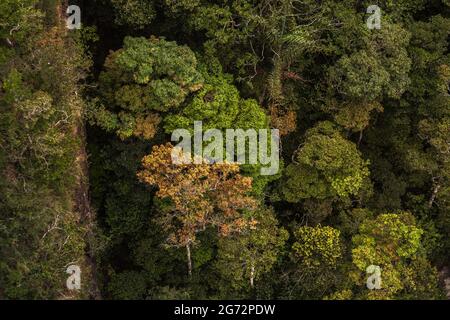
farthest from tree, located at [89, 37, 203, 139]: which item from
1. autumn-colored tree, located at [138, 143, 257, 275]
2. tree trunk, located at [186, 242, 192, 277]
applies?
tree trunk, located at [186, 242, 192, 277]

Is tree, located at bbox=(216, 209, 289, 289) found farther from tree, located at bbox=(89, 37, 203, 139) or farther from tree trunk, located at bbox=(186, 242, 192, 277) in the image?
tree, located at bbox=(89, 37, 203, 139)

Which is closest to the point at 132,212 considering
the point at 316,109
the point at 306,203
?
the point at 306,203

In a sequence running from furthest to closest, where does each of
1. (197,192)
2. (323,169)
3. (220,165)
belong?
(323,169) < (220,165) < (197,192)

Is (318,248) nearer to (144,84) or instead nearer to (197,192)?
(197,192)

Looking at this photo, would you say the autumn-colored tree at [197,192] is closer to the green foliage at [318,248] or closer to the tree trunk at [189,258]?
the tree trunk at [189,258]

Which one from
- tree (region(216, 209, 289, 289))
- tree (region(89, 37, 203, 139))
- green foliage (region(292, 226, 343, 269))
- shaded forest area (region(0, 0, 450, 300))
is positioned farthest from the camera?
green foliage (region(292, 226, 343, 269))

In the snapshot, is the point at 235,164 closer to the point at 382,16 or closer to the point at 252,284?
the point at 252,284

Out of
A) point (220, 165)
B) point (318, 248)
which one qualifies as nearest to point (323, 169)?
point (318, 248)
